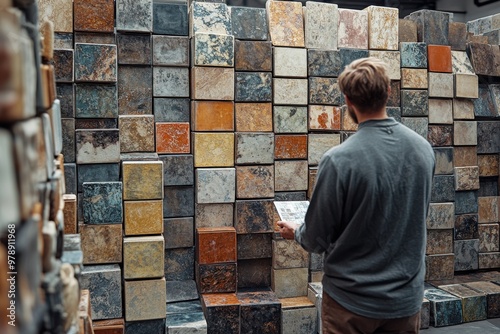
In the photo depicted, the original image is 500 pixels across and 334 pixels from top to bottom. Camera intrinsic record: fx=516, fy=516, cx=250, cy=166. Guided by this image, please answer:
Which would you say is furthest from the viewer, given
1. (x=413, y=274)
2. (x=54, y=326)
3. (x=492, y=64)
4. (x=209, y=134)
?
(x=492, y=64)

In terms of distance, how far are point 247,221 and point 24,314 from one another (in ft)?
9.24

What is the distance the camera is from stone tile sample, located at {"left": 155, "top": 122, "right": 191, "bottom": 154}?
3432mm

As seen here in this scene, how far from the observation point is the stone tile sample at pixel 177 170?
136 inches

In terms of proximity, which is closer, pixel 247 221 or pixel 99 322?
pixel 99 322

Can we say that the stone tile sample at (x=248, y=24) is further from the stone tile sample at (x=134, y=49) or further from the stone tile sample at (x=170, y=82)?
the stone tile sample at (x=134, y=49)

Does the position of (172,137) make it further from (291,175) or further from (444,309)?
(444,309)

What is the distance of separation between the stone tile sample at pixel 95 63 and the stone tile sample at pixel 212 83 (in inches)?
22.7

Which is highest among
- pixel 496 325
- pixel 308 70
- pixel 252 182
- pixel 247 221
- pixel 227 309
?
pixel 308 70

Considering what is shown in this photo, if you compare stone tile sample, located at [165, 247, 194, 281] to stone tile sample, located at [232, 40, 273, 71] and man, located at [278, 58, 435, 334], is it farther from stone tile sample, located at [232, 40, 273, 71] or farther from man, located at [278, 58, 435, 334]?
man, located at [278, 58, 435, 334]

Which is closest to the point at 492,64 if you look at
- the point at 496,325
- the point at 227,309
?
the point at 496,325

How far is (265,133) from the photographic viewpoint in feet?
11.8

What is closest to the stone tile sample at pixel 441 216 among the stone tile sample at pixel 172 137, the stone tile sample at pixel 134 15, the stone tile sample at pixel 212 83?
the stone tile sample at pixel 212 83

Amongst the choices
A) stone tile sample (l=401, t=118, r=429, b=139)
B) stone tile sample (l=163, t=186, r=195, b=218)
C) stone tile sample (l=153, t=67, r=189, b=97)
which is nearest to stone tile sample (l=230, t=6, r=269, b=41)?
stone tile sample (l=153, t=67, r=189, b=97)

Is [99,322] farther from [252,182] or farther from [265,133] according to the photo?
[265,133]
